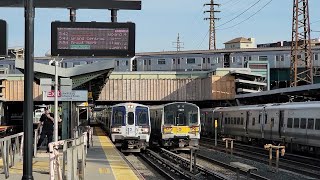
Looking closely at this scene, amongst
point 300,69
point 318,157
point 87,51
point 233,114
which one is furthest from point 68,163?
point 300,69

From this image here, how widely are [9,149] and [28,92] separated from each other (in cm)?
554

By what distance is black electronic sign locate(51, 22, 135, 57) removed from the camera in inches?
461

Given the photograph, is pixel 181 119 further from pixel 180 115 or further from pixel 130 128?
pixel 130 128

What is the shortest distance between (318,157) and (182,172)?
332 inches

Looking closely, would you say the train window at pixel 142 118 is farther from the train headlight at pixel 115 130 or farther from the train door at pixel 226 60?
the train door at pixel 226 60

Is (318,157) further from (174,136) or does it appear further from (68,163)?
(68,163)

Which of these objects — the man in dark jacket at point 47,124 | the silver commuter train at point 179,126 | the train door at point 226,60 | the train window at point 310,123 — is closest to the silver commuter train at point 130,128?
the silver commuter train at point 179,126

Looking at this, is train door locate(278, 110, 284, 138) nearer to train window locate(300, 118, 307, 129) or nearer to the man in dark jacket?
train window locate(300, 118, 307, 129)

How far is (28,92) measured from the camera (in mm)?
8961

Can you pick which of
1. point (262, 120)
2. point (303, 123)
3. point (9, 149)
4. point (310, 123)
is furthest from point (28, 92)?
point (262, 120)

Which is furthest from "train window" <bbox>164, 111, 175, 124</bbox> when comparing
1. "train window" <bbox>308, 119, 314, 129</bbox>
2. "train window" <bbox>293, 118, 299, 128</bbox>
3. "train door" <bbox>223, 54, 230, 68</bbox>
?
"train door" <bbox>223, 54, 230, 68</bbox>

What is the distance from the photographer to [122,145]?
1109 inches

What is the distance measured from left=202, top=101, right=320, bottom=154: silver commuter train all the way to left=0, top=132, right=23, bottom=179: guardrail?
42.0 feet

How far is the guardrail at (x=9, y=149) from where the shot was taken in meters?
12.6
